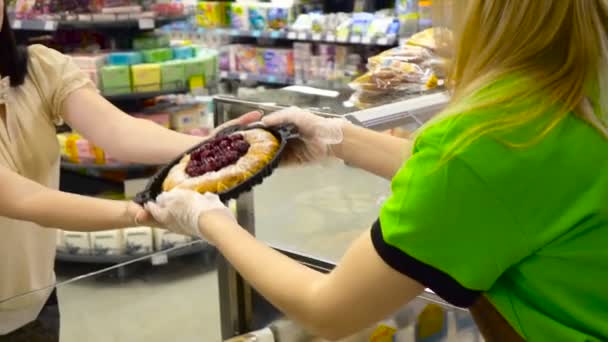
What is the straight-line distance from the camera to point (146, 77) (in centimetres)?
420

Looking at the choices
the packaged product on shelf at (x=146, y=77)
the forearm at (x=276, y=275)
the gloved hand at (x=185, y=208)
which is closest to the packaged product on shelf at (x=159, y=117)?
the packaged product on shelf at (x=146, y=77)

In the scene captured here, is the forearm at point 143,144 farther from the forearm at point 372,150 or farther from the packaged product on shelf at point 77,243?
the packaged product on shelf at point 77,243

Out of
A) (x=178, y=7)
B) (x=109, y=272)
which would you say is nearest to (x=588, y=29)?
(x=109, y=272)

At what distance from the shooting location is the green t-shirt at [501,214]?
3.01ft

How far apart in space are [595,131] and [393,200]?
271mm

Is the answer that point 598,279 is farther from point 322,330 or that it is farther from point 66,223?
point 66,223

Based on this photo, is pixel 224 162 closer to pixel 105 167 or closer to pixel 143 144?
pixel 143 144

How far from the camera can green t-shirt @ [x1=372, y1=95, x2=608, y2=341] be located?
3.01ft

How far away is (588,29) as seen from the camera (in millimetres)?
941

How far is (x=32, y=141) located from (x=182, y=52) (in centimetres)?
266

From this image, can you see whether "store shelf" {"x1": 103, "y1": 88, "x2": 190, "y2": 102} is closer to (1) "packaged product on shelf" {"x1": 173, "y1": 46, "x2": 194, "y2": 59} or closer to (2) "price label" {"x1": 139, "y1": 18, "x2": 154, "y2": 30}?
(1) "packaged product on shelf" {"x1": 173, "y1": 46, "x2": 194, "y2": 59}

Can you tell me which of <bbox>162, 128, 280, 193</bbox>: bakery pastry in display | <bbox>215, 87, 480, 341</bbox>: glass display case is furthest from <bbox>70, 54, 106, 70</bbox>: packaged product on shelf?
<bbox>162, 128, 280, 193</bbox>: bakery pastry in display

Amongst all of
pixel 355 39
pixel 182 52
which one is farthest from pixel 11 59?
pixel 355 39

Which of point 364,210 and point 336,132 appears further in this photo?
point 364,210
